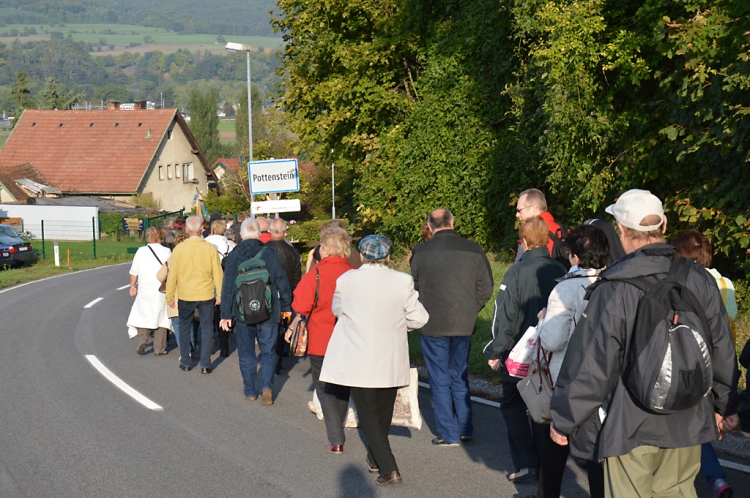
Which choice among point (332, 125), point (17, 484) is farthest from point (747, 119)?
point (332, 125)

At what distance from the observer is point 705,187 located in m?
11.0

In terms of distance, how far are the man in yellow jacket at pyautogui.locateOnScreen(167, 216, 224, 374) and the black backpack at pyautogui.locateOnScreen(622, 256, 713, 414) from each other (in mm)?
7349

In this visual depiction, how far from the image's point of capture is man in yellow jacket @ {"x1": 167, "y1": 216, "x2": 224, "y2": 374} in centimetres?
1047

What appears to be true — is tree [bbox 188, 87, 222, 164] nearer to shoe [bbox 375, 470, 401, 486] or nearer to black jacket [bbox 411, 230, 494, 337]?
black jacket [bbox 411, 230, 494, 337]

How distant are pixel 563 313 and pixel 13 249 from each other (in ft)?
98.0

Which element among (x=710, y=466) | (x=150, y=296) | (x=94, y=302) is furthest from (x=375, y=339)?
(x=94, y=302)

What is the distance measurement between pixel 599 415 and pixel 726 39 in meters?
8.22

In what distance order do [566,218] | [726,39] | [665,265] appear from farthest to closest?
[566,218] → [726,39] → [665,265]

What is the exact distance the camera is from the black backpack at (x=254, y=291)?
341 inches

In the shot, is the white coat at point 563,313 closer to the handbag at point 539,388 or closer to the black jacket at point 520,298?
the handbag at point 539,388

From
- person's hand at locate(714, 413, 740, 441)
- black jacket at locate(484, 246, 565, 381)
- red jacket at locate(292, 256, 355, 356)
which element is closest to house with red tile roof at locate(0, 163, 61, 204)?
red jacket at locate(292, 256, 355, 356)

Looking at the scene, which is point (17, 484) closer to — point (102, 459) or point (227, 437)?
point (102, 459)

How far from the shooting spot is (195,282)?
10461mm

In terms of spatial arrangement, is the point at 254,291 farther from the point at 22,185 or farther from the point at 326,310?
the point at 22,185
